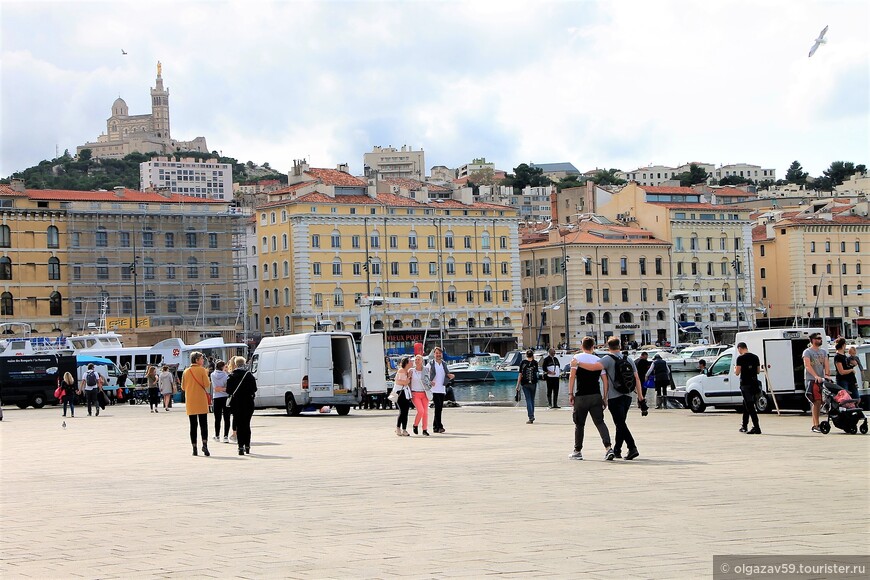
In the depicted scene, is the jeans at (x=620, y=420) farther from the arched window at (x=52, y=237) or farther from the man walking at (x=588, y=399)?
the arched window at (x=52, y=237)

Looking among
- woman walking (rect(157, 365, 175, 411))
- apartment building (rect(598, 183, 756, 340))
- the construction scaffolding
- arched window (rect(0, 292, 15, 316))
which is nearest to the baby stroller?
woman walking (rect(157, 365, 175, 411))

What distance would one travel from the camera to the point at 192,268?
314 feet

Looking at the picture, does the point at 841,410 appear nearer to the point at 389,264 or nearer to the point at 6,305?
the point at 6,305

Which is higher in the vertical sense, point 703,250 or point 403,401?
point 703,250

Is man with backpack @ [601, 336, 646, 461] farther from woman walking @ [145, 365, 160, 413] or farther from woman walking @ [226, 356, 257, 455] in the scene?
woman walking @ [145, 365, 160, 413]

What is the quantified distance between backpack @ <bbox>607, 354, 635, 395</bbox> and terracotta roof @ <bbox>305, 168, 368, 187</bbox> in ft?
289

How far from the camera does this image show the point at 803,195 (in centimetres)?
19200

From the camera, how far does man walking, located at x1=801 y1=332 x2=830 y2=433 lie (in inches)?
Answer: 851

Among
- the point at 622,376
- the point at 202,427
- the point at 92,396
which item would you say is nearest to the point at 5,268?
the point at 92,396

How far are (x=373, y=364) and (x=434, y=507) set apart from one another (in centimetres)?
2440

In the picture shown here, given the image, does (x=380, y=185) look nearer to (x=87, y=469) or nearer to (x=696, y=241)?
(x=696, y=241)

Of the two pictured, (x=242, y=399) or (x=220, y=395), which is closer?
(x=242, y=399)

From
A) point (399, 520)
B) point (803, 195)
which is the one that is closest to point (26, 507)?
point (399, 520)

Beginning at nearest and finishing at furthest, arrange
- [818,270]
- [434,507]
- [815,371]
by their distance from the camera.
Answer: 1. [434,507]
2. [815,371]
3. [818,270]
